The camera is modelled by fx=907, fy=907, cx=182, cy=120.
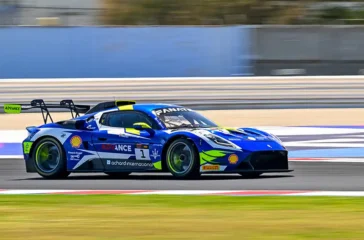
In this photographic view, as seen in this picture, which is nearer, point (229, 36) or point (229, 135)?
point (229, 135)

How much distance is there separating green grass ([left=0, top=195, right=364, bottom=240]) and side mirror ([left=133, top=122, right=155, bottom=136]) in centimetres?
202

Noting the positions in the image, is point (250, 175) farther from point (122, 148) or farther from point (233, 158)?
point (122, 148)

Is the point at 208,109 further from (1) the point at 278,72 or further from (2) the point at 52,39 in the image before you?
(2) the point at 52,39

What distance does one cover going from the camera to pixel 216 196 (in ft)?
30.8

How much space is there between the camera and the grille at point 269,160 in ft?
36.6

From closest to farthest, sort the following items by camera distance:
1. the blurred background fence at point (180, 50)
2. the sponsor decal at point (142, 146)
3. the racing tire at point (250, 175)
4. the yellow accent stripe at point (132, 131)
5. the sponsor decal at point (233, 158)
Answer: the sponsor decal at point (233, 158) < the sponsor decal at point (142, 146) < the yellow accent stripe at point (132, 131) < the racing tire at point (250, 175) < the blurred background fence at point (180, 50)

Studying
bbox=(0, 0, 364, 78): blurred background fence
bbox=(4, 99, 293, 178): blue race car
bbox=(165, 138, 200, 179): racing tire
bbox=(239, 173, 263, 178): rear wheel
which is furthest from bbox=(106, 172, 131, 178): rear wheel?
bbox=(0, 0, 364, 78): blurred background fence

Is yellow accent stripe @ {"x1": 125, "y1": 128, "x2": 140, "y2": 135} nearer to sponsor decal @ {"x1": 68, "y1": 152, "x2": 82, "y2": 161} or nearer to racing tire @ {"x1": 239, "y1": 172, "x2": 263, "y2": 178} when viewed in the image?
sponsor decal @ {"x1": 68, "y1": 152, "x2": 82, "y2": 161}

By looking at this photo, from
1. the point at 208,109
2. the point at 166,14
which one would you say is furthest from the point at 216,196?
the point at 166,14

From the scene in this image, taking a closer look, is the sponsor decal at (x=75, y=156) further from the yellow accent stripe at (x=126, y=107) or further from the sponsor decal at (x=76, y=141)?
the yellow accent stripe at (x=126, y=107)

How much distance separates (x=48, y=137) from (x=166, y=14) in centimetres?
1424

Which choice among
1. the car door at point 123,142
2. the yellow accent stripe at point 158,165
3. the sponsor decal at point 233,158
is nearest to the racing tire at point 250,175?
the sponsor decal at point 233,158

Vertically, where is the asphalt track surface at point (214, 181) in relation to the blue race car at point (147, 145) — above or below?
below

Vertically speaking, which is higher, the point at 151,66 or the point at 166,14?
the point at 166,14
